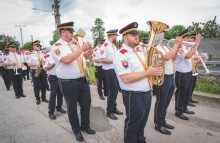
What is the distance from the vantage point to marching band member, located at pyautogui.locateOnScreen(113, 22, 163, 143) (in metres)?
2.41

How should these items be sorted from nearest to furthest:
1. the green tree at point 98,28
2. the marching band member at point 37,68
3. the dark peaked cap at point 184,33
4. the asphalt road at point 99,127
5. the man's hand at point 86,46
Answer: the man's hand at point 86,46 → the asphalt road at point 99,127 → the dark peaked cap at point 184,33 → the marching band member at point 37,68 → the green tree at point 98,28

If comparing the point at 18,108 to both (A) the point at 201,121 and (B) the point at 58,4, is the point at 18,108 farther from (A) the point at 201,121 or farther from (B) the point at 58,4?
(B) the point at 58,4

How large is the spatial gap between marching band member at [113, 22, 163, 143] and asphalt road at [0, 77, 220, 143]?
95cm

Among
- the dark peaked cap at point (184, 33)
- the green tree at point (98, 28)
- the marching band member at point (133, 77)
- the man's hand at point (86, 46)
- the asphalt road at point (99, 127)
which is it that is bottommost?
the asphalt road at point (99, 127)

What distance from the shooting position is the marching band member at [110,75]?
14.7ft

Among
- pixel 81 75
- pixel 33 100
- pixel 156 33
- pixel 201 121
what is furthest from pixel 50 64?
pixel 201 121

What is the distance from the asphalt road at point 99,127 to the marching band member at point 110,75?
30 centimetres

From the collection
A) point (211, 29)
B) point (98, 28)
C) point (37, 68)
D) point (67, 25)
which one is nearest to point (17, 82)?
point (37, 68)

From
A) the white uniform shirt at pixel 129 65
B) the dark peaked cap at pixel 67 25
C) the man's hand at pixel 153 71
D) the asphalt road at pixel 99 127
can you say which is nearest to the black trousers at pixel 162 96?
the asphalt road at pixel 99 127

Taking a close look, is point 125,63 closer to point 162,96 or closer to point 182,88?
point 162,96

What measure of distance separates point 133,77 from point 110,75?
2.22 meters

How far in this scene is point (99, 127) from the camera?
3.94 m

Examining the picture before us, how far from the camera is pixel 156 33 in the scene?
2.55 metres

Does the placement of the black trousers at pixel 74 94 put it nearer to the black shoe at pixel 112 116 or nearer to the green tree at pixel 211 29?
the black shoe at pixel 112 116
